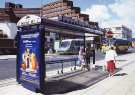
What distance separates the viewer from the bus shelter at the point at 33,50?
10742mm

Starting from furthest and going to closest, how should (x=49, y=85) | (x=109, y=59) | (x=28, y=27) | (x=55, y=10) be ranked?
(x=55, y=10)
(x=109, y=59)
(x=49, y=85)
(x=28, y=27)

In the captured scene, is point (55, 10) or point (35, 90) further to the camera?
point (55, 10)

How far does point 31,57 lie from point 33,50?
0.36 meters

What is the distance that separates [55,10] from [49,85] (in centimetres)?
11263

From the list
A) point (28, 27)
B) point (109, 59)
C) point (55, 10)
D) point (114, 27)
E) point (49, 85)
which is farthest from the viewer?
point (114, 27)

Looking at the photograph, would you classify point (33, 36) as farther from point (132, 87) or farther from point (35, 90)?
point (132, 87)

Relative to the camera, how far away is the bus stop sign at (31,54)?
10745mm

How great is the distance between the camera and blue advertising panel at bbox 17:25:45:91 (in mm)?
10742

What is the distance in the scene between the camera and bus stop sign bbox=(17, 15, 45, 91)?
1074cm

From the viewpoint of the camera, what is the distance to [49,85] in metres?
12.7

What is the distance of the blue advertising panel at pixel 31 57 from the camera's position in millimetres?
10742

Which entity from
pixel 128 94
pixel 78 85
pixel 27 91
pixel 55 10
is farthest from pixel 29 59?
pixel 55 10

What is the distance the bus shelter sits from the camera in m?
10.7

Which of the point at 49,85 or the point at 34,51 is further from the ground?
→ the point at 34,51
